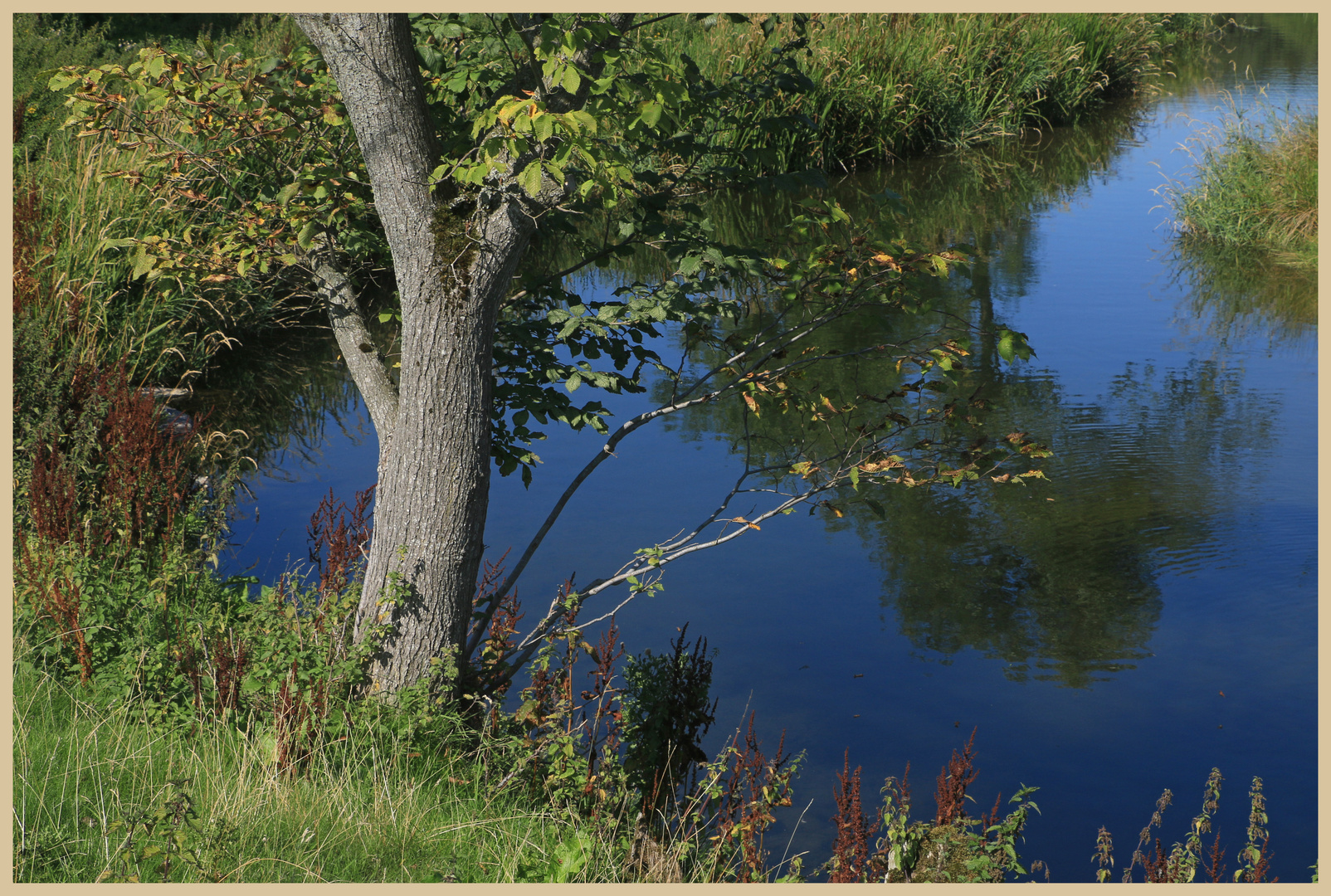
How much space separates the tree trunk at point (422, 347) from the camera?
3.15 m

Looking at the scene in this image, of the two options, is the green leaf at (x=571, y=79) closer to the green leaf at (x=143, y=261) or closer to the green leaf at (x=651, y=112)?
the green leaf at (x=651, y=112)

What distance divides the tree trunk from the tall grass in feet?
30.2

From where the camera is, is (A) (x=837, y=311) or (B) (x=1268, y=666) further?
(B) (x=1268, y=666)

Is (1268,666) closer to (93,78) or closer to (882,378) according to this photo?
(882,378)

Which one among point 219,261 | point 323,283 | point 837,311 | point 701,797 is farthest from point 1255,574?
point 219,261

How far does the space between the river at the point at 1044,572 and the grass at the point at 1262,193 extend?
4.11 ft

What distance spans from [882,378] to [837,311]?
12.8ft

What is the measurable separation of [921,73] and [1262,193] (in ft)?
15.5

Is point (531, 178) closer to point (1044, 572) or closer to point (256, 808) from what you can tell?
point (256, 808)

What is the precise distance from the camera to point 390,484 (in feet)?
11.5

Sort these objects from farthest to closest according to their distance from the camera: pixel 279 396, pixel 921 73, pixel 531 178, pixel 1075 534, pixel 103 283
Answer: pixel 921 73 < pixel 279 396 < pixel 103 283 < pixel 1075 534 < pixel 531 178

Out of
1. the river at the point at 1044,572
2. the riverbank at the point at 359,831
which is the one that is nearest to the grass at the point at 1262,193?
the river at the point at 1044,572

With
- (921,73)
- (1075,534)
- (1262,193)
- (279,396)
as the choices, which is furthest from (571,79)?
(921,73)

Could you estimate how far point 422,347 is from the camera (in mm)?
3357
